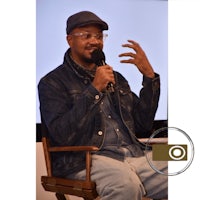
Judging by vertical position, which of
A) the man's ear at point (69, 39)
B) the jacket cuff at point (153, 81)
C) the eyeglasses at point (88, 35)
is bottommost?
the jacket cuff at point (153, 81)

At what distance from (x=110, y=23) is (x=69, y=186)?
2.93ft

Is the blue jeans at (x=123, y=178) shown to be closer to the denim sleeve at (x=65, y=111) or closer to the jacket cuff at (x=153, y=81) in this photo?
the denim sleeve at (x=65, y=111)

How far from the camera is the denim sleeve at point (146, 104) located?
2264 mm

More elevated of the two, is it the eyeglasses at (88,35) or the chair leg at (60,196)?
the eyeglasses at (88,35)

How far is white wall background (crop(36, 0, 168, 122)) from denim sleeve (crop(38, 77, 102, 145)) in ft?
0.19
